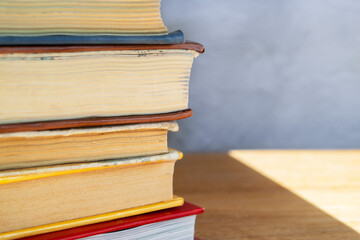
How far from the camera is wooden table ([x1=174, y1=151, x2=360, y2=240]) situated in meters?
0.82

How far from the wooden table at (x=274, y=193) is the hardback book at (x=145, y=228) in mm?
112

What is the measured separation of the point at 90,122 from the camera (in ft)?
1.87

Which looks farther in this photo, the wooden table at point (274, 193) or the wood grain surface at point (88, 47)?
the wooden table at point (274, 193)

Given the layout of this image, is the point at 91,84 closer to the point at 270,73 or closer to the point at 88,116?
the point at 88,116

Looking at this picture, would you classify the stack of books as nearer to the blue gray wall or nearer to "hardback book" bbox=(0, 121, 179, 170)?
"hardback book" bbox=(0, 121, 179, 170)

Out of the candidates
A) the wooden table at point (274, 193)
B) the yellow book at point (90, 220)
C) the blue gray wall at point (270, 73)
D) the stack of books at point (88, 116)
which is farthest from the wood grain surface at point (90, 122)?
the blue gray wall at point (270, 73)

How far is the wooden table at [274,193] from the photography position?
2.68ft

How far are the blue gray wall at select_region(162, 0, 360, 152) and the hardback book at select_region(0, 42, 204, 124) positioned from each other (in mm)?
1253

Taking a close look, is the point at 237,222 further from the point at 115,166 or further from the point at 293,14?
the point at 293,14

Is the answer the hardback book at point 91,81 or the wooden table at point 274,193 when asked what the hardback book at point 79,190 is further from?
the wooden table at point 274,193

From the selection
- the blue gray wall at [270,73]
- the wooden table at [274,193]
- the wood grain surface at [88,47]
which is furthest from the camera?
the blue gray wall at [270,73]

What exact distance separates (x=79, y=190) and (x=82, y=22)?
19 cm

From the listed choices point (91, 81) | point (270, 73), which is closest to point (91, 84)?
point (91, 81)

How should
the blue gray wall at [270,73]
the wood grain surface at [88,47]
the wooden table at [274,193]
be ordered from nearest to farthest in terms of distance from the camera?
1. the wood grain surface at [88,47]
2. the wooden table at [274,193]
3. the blue gray wall at [270,73]
